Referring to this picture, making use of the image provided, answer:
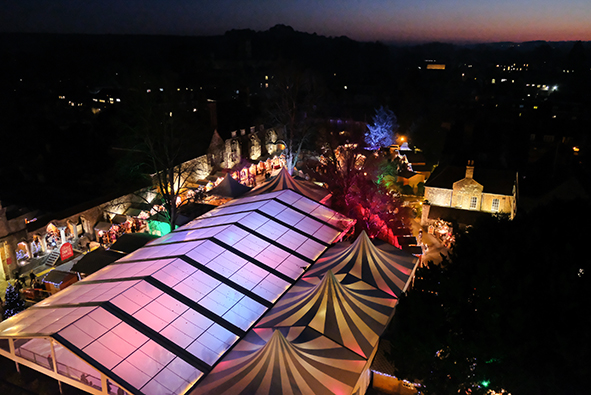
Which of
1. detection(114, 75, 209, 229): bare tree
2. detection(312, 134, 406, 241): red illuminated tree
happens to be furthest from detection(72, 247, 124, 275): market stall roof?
detection(312, 134, 406, 241): red illuminated tree

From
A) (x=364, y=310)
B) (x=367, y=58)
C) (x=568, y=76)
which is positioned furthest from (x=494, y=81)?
(x=364, y=310)

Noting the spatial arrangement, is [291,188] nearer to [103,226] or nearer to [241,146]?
[103,226]

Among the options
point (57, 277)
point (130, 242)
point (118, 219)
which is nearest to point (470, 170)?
point (130, 242)

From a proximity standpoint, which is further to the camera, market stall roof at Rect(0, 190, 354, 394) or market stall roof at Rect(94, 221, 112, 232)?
market stall roof at Rect(94, 221, 112, 232)

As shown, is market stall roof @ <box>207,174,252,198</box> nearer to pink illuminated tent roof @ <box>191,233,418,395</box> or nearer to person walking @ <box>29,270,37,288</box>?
person walking @ <box>29,270,37,288</box>

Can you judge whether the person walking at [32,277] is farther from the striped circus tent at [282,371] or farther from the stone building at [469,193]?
the stone building at [469,193]

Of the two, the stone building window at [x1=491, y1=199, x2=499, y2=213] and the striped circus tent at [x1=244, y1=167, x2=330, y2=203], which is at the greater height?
the striped circus tent at [x1=244, y1=167, x2=330, y2=203]

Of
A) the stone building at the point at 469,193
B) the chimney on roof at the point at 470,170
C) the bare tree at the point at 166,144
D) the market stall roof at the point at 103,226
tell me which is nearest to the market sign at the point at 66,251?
the market stall roof at the point at 103,226
